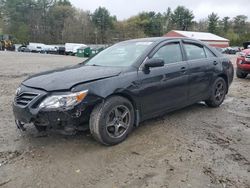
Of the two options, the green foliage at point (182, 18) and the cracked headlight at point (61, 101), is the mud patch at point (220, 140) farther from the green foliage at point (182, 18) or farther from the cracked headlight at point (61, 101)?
the green foliage at point (182, 18)

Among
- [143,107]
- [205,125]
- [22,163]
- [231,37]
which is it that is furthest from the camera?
[231,37]

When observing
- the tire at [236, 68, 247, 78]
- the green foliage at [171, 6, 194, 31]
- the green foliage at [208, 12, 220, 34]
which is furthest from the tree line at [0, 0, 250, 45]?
the tire at [236, 68, 247, 78]

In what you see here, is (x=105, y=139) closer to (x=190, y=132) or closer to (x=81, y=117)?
(x=81, y=117)

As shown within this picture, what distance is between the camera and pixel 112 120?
394 centimetres

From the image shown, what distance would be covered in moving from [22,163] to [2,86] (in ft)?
19.2

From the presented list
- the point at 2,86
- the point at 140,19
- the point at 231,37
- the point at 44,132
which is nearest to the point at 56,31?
the point at 140,19

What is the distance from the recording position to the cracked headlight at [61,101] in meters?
3.51

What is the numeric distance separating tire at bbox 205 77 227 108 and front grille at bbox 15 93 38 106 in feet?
12.1

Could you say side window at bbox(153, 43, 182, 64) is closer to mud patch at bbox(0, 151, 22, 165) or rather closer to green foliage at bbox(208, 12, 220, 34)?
mud patch at bbox(0, 151, 22, 165)

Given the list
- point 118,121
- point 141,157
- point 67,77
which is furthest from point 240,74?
point 67,77

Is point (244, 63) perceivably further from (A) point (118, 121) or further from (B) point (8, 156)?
(B) point (8, 156)

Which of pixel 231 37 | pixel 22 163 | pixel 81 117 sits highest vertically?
pixel 231 37

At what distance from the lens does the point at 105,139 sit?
3812 mm

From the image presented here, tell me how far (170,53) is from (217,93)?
5.75 ft
